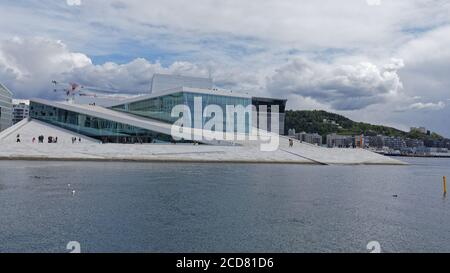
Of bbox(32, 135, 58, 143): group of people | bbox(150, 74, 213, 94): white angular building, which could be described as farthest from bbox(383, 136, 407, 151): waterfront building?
bbox(32, 135, 58, 143): group of people

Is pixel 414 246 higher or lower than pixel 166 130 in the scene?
lower

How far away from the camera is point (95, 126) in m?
54.4

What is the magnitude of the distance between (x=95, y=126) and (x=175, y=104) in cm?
1055

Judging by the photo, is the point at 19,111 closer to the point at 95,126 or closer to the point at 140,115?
→ the point at 140,115

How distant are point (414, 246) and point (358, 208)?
637 cm

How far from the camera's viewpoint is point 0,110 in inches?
3418

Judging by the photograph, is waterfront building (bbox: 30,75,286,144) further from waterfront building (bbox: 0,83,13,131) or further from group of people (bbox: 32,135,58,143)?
waterfront building (bbox: 0,83,13,131)

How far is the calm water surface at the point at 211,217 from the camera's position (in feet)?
39.3

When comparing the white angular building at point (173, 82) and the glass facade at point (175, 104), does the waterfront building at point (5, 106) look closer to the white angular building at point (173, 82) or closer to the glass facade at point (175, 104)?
the white angular building at point (173, 82)

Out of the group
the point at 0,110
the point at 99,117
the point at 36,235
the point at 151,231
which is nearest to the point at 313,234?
the point at 151,231

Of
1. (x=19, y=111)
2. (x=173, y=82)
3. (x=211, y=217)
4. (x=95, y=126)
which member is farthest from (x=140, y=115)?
(x=19, y=111)

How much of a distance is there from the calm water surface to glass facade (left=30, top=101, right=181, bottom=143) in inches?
1051

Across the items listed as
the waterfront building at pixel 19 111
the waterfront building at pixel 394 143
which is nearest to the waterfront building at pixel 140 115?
the waterfront building at pixel 19 111
